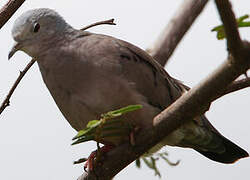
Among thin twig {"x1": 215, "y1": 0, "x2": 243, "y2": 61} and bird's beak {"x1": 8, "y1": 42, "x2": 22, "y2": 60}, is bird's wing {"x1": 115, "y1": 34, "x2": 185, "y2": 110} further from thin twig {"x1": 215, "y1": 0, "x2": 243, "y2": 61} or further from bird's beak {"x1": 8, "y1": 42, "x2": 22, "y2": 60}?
thin twig {"x1": 215, "y1": 0, "x2": 243, "y2": 61}

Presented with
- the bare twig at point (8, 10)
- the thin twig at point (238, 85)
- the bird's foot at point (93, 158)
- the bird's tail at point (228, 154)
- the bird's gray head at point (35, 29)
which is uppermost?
the bare twig at point (8, 10)

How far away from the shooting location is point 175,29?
3514 mm

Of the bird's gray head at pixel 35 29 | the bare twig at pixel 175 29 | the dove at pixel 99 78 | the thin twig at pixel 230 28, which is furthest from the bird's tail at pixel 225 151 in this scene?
the thin twig at pixel 230 28

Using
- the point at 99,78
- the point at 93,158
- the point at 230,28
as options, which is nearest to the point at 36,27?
the point at 99,78

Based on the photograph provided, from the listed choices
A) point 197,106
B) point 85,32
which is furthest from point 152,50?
point 197,106

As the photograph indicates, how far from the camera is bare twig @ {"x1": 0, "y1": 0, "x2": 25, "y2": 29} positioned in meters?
2.15

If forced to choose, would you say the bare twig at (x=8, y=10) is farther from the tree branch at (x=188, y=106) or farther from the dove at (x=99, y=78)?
the tree branch at (x=188, y=106)

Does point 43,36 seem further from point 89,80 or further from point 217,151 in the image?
point 217,151

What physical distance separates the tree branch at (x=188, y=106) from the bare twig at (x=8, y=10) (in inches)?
26.4

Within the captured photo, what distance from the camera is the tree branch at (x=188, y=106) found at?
1615 millimetres

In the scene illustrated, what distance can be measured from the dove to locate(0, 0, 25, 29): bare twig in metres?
0.48

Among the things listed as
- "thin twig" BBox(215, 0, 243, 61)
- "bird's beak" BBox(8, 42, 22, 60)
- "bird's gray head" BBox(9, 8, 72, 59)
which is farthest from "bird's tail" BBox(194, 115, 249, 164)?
"thin twig" BBox(215, 0, 243, 61)

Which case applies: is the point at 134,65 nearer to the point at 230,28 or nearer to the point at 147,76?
the point at 147,76

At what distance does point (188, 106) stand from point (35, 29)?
1197 millimetres
